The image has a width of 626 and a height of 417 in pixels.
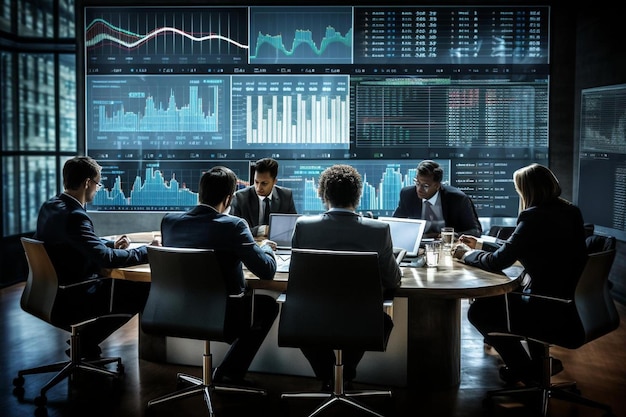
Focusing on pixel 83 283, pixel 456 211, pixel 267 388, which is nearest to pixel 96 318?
pixel 83 283

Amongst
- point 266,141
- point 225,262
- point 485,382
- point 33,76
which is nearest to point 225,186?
point 225,262

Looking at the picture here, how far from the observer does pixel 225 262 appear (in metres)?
3.31

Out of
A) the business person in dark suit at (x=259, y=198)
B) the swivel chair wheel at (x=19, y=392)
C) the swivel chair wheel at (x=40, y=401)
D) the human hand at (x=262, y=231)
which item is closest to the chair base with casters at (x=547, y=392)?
the human hand at (x=262, y=231)

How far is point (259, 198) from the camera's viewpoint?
5316 mm

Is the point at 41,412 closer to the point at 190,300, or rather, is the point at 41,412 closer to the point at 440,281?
the point at 190,300

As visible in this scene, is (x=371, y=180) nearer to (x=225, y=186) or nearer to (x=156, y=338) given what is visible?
(x=156, y=338)

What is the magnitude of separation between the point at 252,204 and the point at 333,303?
2.29 m

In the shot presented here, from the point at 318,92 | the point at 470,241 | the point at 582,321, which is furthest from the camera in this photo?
the point at 318,92

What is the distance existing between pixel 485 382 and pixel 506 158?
10.5ft

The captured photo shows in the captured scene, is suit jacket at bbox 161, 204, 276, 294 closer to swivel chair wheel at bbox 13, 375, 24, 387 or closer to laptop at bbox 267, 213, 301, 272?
laptop at bbox 267, 213, 301, 272

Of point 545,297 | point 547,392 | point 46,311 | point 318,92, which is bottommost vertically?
point 547,392

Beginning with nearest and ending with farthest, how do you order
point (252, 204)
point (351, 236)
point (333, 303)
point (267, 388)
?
point (333, 303)
point (351, 236)
point (267, 388)
point (252, 204)

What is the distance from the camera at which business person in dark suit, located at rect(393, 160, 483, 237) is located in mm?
5082

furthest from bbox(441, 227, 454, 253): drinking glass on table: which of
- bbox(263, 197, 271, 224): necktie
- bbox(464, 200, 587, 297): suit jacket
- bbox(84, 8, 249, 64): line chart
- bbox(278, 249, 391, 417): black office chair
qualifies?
bbox(84, 8, 249, 64): line chart
